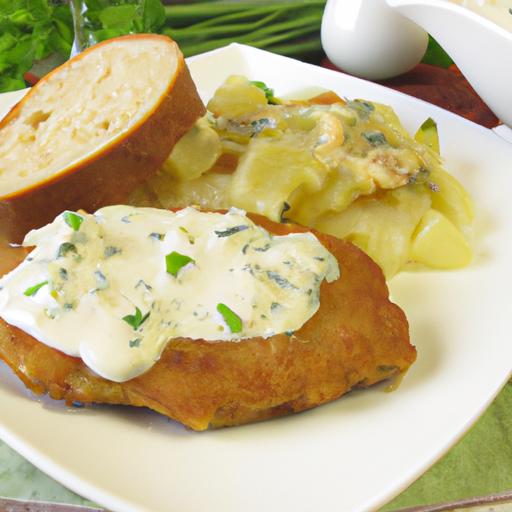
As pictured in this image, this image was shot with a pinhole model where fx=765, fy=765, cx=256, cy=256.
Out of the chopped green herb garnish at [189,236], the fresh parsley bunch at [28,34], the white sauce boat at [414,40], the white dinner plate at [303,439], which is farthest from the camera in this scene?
the fresh parsley bunch at [28,34]

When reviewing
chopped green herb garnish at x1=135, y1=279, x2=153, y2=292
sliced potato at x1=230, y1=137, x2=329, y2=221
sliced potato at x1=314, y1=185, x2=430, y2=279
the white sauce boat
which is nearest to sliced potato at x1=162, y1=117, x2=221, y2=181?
sliced potato at x1=230, y1=137, x2=329, y2=221

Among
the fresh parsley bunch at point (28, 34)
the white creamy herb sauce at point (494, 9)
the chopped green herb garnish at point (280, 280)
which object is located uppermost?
the white creamy herb sauce at point (494, 9)

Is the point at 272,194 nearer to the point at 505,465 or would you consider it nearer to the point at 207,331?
the point at 207,331

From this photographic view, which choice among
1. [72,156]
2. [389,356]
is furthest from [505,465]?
[72,156]

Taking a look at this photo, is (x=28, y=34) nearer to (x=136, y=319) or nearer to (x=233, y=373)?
(x=136, y=319)

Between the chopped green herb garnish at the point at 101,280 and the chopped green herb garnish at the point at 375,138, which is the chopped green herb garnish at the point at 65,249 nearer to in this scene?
the chopped green herb garnish at the point at 101,280

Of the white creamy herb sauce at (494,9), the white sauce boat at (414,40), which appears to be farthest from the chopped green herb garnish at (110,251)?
the white creamy herb sauce at (494,9)
